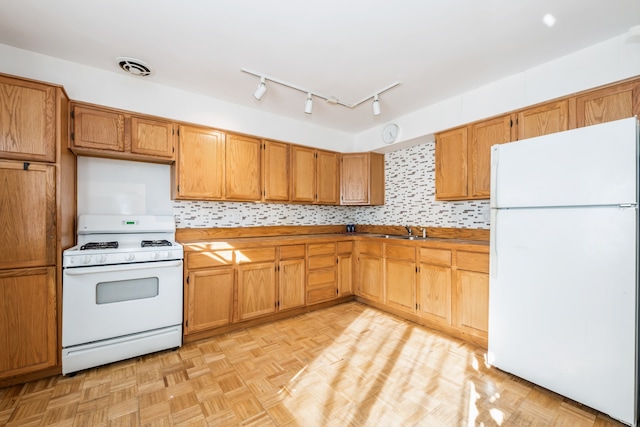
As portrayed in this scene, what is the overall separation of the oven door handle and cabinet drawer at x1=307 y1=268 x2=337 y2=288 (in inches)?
59.8

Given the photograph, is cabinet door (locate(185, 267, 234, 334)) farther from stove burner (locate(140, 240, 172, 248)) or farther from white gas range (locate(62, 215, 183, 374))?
stove burner (locate(140, 240, 172, 248))

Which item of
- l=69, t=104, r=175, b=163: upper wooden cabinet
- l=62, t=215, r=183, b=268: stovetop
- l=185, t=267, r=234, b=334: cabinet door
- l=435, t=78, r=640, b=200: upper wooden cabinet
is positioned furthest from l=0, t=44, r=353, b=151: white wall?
l=435, t=78, r=640, b=200: upper wooden cabinet

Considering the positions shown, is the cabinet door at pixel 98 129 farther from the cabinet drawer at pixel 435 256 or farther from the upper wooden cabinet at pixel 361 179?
the cabinet drawer at pixel 435 256

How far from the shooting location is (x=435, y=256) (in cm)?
284

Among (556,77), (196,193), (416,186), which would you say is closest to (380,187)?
(416,186)

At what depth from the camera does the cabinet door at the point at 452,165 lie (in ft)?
9.27

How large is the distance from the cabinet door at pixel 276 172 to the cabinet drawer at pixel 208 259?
88cm

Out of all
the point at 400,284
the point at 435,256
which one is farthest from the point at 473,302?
the point at 400,284

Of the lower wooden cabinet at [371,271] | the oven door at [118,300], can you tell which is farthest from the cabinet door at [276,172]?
the oven door at [118,300]

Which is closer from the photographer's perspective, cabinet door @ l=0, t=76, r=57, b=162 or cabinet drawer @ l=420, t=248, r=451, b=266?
cabinet door @ l=0, t=76, r=57, b=162

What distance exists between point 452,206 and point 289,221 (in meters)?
2.09

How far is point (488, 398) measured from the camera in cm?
181

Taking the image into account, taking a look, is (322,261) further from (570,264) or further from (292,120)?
(570,264)

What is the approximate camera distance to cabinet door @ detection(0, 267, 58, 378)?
189 centimetres
